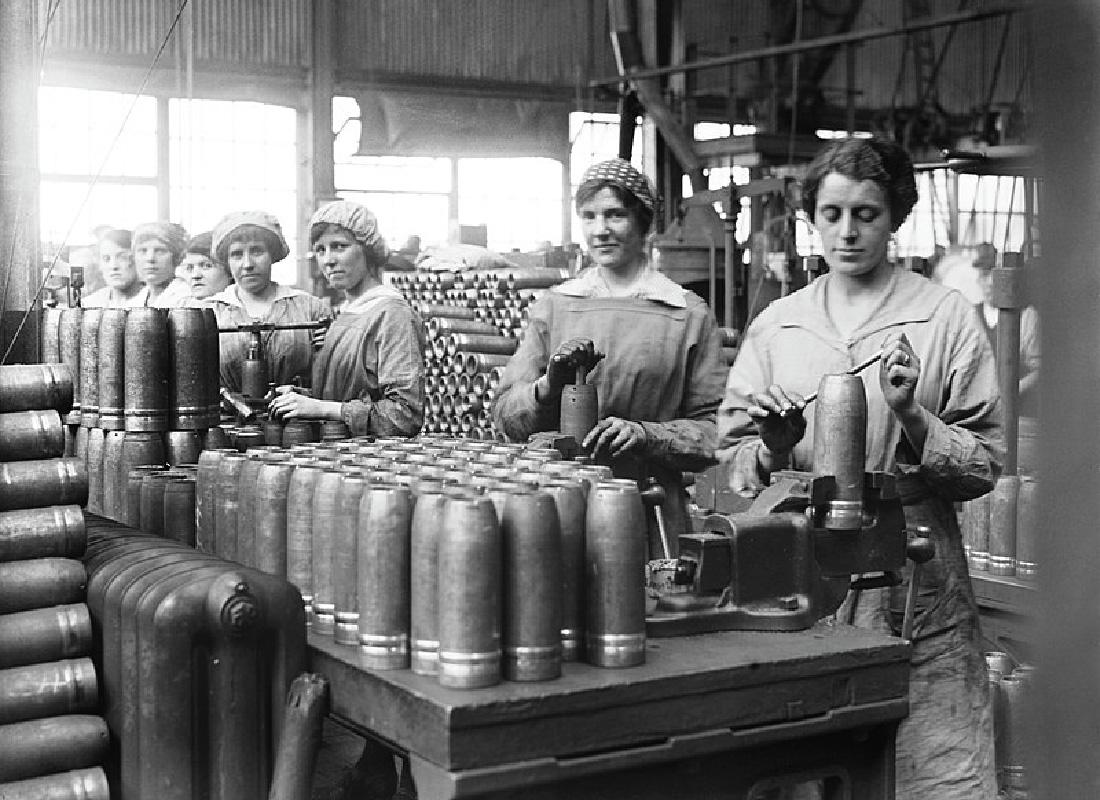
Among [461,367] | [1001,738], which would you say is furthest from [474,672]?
[461,367]

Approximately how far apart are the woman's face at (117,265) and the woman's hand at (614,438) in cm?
492

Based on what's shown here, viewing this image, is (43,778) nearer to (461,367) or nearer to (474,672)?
(474,672)

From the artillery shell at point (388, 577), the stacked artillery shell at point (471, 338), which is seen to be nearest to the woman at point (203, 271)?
the stacked artillery shell at point (471, 338)

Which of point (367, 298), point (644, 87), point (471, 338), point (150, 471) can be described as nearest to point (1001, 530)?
point (367, 298)

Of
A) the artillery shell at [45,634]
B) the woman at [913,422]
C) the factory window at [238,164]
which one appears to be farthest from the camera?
the factory window at [238,164]

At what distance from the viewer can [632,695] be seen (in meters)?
2.00

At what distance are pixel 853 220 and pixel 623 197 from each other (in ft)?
3.15

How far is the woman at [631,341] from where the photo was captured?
368cm

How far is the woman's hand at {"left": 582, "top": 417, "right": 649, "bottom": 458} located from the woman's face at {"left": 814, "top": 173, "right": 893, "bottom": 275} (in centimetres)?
76

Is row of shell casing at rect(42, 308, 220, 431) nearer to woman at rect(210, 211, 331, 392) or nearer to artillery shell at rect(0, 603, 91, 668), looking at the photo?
artillery shell at rect(0, 603, 91, 668)

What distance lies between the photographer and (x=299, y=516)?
8.06ft

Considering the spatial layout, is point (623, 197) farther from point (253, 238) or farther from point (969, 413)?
point (253, 238)

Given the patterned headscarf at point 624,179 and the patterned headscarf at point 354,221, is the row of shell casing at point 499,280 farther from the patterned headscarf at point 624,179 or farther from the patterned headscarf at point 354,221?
the patterned headscarf at point 624,179

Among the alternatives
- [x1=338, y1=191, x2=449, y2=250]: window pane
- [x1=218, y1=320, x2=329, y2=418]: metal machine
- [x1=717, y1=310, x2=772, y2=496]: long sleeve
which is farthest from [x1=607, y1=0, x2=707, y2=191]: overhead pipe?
[x1=717, y1=310, x2=772, y2=496]: long sleeve
